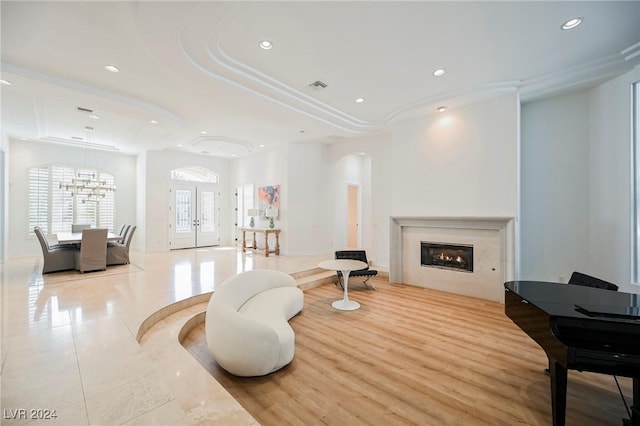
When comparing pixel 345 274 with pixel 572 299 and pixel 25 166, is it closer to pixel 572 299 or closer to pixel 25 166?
pixel 572 299

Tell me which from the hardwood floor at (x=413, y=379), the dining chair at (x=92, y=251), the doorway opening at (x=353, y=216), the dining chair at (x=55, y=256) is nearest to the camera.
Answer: the hardwood floor at (x=413, y=379)

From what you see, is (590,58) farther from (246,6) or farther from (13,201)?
(13,201)

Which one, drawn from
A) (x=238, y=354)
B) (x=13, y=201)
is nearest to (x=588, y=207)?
(x=238, y=354)

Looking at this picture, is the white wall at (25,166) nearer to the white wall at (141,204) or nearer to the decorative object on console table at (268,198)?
the white wall at (141,204)

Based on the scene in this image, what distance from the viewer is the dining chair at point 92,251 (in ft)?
17.9

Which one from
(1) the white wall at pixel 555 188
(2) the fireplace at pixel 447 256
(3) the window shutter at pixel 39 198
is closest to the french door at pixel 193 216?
(3) the window shutter at pixel 39 198

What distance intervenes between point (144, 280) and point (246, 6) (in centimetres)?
479

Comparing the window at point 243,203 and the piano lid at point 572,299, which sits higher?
the window at point 243,203

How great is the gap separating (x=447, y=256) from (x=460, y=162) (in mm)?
1795

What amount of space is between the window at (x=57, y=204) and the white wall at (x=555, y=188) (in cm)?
1039

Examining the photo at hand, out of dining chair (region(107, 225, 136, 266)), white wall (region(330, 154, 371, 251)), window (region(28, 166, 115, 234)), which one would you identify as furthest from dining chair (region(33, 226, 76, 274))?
white wall (region(330, 154, 371, 251))

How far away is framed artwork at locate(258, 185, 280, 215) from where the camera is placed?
27.6 feet

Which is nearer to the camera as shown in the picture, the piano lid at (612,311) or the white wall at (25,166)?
the piano lid at (612,311)

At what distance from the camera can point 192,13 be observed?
262cm
